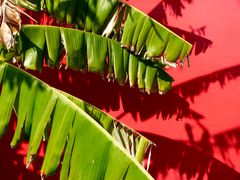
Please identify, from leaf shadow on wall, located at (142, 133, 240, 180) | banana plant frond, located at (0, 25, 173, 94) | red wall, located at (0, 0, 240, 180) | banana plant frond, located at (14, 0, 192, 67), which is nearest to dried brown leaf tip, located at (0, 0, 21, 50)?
banana plant frond, located at (0, 25, 173, 94)

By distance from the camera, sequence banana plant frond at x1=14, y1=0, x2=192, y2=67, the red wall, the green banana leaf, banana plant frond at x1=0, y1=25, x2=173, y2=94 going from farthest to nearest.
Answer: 1. the red wall
2. banana plant frond at x1=14, y1=0, x2=192, y2=67
3. banana plant frond at x1=0, y1=25, x2=173, y2=94
4. the green banana leaf

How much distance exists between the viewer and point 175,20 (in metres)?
2.60

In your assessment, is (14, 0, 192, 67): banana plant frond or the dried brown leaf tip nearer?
the dried brown leaf tip

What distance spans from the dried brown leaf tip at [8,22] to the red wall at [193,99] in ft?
3.67

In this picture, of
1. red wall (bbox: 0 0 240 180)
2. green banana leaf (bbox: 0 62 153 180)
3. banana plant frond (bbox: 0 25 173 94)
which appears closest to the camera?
green banana leaf (bbox: 0 62 153 180)

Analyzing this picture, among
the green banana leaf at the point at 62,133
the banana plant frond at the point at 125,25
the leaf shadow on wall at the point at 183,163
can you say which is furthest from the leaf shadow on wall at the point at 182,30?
the green banana leaf at the point at 62,133

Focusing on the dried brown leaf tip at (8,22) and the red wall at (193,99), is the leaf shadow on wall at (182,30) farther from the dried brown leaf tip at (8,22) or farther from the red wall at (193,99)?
the dried brown leaf tip at (8,22)

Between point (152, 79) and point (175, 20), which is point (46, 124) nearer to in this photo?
point (152, 79)

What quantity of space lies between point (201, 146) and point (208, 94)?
1.15ft

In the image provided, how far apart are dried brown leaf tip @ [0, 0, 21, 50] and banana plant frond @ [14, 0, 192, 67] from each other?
458 mm

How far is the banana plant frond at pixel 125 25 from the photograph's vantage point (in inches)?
83.8

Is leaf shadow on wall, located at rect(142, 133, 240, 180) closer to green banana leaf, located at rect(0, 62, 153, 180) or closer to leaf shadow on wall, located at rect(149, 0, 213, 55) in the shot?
leaf shadow on wall, located at rect(149, 0, 213, 55)

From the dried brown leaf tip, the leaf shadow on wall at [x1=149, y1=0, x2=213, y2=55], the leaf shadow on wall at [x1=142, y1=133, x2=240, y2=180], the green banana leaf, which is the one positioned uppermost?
the leaf shadow on wall at [x1=149, y1=0, x2=213, y2=55]

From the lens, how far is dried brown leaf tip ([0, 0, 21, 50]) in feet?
5.28
